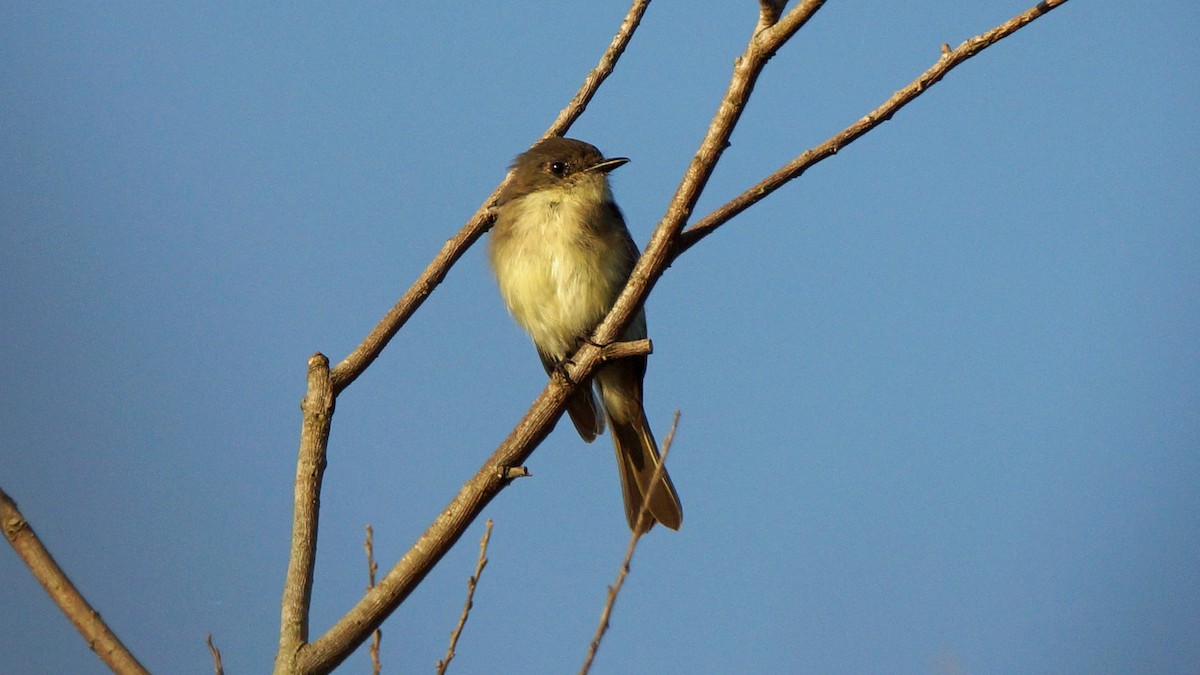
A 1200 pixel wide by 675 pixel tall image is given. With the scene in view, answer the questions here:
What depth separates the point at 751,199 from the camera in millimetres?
3500

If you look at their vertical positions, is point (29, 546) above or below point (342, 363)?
below

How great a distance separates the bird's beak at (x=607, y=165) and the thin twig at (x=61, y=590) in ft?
10.8

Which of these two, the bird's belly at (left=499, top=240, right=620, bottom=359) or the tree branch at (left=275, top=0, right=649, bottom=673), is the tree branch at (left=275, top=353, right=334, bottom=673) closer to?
the tree branch at (left=275, top=0, right=649, bottom=673)

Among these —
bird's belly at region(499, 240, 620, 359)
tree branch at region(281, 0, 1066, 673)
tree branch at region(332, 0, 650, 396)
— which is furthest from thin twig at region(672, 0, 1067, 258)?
bird's belly at region(499, 240, 620, 359)

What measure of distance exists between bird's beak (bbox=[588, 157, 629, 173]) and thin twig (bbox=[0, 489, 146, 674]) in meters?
3.28

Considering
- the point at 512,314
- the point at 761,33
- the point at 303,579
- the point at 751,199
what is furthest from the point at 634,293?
the point at 512,314

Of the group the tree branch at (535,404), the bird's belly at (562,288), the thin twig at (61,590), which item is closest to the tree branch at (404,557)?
the tree branch at (535,404)

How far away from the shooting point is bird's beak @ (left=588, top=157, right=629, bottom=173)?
5.57 meters

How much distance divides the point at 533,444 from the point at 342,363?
660 millimetres

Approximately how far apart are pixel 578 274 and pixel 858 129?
83.0 inches

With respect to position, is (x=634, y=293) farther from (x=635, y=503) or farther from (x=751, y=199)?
(x=635, y=503)

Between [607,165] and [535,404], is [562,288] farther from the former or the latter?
[535,404]

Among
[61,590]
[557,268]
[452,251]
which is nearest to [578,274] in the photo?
[557,268]

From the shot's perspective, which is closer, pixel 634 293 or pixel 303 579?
pixel 303 579
